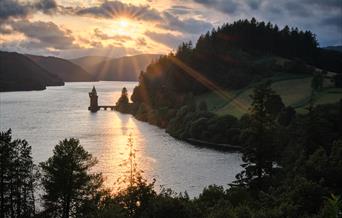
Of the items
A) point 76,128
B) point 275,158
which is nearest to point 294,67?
point 76,128

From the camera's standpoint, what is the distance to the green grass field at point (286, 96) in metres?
140

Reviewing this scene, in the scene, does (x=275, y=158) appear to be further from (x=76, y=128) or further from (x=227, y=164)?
(x=76, y=128)

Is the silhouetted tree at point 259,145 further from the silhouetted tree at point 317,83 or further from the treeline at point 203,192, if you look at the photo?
the silhouetted tree at point 317,83

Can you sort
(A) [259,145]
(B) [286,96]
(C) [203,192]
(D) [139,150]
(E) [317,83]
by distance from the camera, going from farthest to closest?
(B) [286,96] < (E) [317,83] < (D) [139,150] < (A) [259,145] < (C) [203,192]

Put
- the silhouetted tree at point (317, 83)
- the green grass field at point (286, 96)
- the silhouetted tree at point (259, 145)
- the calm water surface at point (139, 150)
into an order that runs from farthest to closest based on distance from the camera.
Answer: the silhouetted tree at point (317, 83) → the green grass field at point (286, 96) → the calm water surface at point (139, 150) → the silhouetted tree at point (259, 145)

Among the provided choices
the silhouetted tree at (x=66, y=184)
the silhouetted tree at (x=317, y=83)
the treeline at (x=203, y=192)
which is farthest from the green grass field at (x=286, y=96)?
the silhouetted tree at (x=66, y=184)

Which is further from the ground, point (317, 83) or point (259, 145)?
point (317, 83)

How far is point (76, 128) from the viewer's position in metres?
163

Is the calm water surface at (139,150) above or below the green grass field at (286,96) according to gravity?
below

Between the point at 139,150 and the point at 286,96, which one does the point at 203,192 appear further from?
the point at 286,96

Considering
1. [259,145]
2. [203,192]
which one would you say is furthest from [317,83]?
[203,192]

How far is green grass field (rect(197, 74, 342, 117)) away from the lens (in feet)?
460

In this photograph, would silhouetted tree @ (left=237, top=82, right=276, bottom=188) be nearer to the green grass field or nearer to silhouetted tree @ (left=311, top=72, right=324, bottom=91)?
the green grass field

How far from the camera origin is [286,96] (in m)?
151
